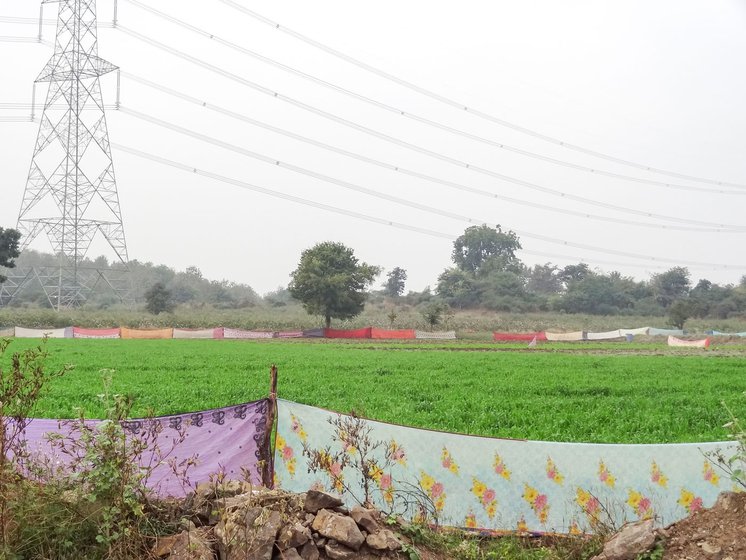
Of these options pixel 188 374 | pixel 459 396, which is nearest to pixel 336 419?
pixel 459 396

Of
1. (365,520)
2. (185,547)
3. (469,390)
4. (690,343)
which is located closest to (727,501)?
(365,520)

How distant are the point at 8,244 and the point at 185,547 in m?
66.8

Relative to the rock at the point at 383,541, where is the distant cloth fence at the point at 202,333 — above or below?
below

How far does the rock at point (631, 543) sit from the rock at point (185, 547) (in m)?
3.05

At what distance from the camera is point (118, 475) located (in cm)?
513

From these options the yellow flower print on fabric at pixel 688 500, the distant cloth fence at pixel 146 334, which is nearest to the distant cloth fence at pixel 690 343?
the distant cloth fence at pixel 146 334

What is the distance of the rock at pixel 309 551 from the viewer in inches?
199

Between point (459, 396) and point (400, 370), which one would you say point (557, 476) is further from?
point (400, 370)

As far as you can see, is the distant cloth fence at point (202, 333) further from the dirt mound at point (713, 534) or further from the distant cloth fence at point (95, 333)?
the dirt mound at point (713, 534)

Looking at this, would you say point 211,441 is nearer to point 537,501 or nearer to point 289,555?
point 289,555

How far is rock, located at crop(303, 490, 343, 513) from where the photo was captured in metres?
5.33

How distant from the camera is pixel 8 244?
63125 millimetres

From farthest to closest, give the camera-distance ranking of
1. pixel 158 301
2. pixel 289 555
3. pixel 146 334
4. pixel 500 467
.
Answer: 1. pixel 158 301
2. pixel 146 334
3. pixel 500 467
4. pixel 289 555

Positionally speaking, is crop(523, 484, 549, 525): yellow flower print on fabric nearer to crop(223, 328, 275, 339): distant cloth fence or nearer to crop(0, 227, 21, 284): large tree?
crop(223, 328, 275, 339): distant cloth fence
